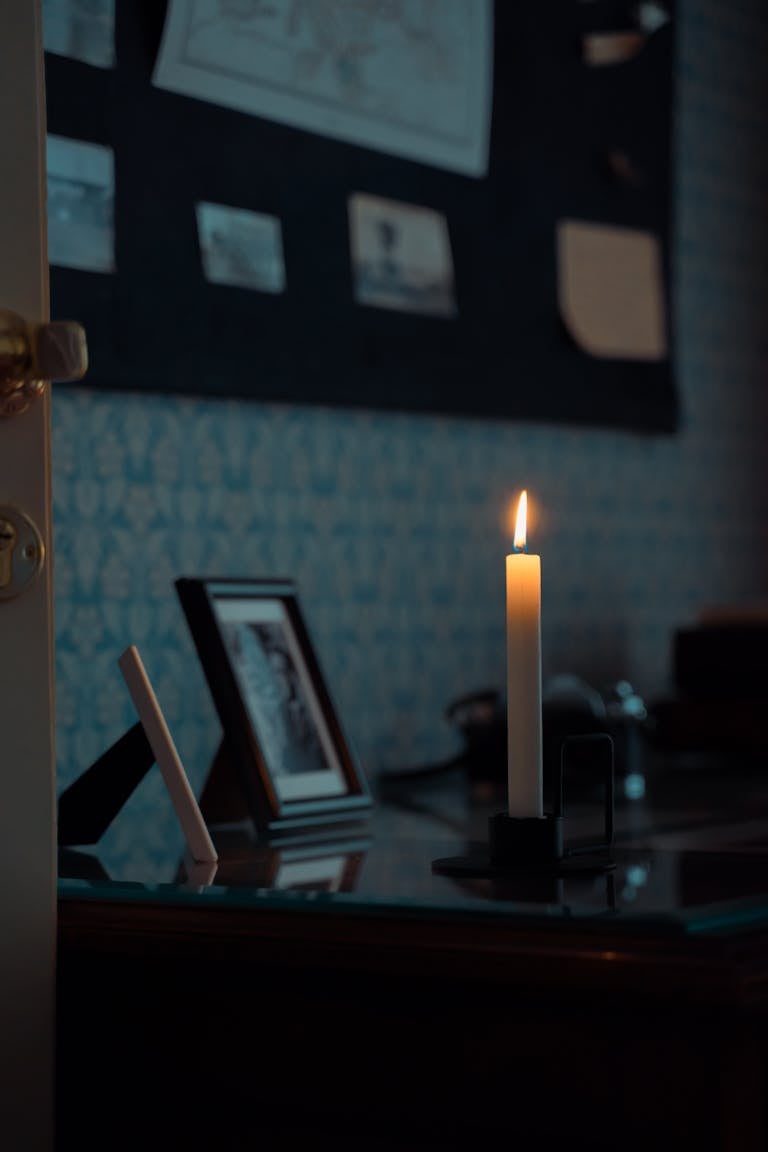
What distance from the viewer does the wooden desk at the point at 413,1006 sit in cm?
87

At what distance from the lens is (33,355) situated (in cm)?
105

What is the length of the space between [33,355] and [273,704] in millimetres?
463

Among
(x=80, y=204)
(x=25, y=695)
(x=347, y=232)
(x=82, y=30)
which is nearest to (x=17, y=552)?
(x=25, y=695)

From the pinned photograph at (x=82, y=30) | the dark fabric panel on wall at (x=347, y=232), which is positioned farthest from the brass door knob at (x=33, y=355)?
the pinned photograph at (x=82, y=30)

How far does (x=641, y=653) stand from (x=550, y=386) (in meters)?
0.40

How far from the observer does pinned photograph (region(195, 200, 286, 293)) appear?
5.31 ft

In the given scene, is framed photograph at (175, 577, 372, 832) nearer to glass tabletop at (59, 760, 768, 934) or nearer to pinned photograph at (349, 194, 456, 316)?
glass tabletop at (59, 760, 768, 934)

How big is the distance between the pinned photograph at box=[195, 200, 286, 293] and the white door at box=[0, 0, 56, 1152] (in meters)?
0.53

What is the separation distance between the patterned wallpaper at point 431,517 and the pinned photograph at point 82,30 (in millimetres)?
306

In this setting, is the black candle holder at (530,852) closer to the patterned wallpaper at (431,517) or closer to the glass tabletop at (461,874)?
the glass tabletop at (461,874)

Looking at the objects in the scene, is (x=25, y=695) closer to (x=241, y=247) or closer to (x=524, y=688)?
(x=524, y=688)

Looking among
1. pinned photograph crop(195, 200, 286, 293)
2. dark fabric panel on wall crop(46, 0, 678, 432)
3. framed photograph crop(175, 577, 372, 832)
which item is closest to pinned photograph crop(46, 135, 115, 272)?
dark fabric panel on wall crop(46, 0, 678, 432)

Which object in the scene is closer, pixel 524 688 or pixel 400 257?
pixel 524 688

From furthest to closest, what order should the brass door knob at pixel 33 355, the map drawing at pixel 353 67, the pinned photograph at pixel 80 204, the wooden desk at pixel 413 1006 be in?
the map drawing at pixel 353 67 → the pinned photograph at pixel 80 204 → the brass door knob at pixel 33 355 → the wooden desk at pixel 413 1006
